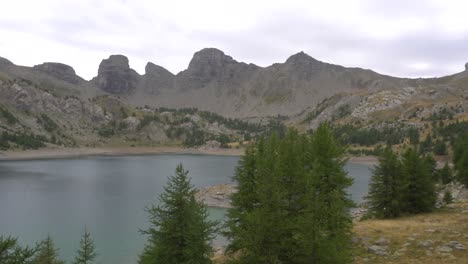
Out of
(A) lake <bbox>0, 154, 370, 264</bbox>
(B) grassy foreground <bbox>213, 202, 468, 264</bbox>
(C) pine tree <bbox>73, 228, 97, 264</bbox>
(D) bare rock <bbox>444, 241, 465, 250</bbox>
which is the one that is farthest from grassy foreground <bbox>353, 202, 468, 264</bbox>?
(A) lake <bbox>0, 154, 370, 264</bbox>

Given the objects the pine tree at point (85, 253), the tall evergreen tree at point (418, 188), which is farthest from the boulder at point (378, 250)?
the pine tree at point (85, 253)

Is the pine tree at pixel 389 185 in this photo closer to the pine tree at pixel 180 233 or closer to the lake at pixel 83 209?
the pine tree at pixel 180 233

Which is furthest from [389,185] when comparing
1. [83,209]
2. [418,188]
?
[83,209]

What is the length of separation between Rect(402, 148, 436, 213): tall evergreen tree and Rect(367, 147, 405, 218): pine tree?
842mm

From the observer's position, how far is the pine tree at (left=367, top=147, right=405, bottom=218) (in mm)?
37094

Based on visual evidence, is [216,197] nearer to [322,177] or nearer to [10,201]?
[10,201]

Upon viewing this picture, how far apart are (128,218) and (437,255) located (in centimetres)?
5339

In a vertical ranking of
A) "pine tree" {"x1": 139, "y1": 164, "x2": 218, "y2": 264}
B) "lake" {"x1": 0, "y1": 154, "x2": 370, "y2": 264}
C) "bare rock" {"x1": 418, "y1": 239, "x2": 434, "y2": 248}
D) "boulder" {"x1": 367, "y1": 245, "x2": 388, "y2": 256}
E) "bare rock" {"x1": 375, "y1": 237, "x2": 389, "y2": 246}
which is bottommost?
"lake" {"x1": 0, "y1": 154, "x2": 370, "y2": 264}

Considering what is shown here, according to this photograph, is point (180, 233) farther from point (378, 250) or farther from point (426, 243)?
point (426, 243)

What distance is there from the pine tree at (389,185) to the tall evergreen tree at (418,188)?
842 millimetres

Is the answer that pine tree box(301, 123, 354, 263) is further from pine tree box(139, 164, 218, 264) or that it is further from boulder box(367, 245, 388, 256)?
pine tree box(139, 164, 218, 264)

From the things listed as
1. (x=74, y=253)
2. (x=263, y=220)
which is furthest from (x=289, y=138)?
(x=74, y=253)

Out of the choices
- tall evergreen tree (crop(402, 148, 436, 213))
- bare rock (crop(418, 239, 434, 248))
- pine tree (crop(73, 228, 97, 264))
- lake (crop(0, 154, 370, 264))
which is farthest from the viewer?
lake (crop(0, 154, 370, 264))

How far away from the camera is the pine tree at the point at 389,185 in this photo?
37.1m
